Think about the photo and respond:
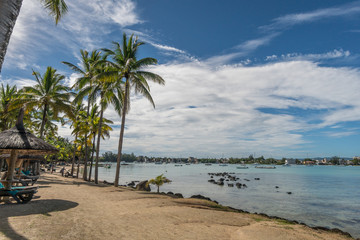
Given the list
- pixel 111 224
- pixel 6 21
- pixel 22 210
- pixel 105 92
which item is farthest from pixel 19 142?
pixel 105 92

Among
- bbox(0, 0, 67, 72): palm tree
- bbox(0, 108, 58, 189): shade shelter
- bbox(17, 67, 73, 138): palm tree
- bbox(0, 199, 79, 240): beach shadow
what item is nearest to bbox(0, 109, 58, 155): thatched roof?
bbox(0, 108, 58, 189): shade shelter

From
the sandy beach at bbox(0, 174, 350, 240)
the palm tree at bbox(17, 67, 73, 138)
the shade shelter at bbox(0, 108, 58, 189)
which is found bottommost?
the sandy beach at bbox(0, 174, 350, 240)

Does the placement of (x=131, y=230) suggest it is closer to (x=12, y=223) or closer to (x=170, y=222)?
(x=170, y=222)

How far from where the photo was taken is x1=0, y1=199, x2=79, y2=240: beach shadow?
5338mm

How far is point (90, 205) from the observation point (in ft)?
31.1

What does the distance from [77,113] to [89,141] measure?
15.0 ft

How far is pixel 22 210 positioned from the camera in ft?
24.8

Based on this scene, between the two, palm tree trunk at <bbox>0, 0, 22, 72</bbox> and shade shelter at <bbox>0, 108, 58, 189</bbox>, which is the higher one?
palm tree trunk at <bbox>0, 0, 22, 72</bbox>

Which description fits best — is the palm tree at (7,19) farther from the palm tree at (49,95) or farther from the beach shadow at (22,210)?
the palm tree at (49,95)

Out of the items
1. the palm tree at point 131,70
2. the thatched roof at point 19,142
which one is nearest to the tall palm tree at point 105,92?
the palm tree at point 131,70

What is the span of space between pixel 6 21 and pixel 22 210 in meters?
7.02

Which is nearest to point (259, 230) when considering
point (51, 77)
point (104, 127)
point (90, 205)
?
point (90, 205)

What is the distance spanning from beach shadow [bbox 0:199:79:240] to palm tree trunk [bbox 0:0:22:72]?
4.43 meters

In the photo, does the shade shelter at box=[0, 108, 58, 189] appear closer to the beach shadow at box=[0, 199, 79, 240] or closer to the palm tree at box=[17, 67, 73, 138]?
the beach shadow at box=[0, 199, 79, 240]
